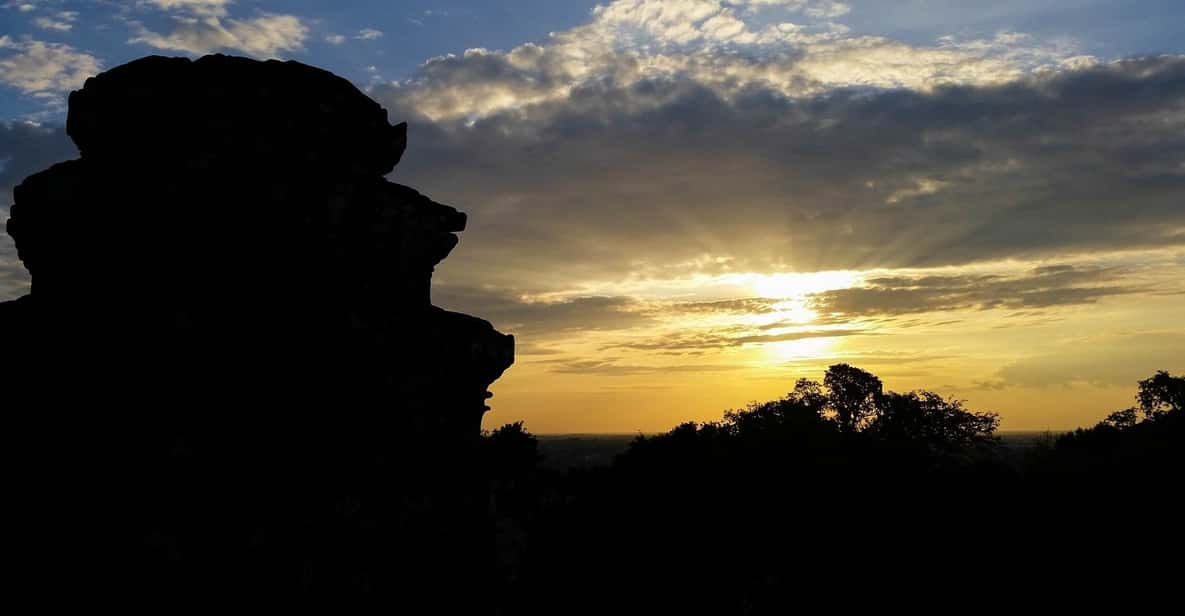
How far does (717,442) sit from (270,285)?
112 ft

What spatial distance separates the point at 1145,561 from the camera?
1192 inches

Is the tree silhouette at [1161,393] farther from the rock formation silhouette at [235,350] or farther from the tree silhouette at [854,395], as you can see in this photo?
the rock formation silhouette at [235,350]

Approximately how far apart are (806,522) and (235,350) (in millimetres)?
28378

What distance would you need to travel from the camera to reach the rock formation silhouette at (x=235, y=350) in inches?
686

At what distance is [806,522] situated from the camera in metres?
38.5

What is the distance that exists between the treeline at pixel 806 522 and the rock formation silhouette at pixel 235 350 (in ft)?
38.6

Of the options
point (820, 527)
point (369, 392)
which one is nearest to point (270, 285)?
point (369, 392)

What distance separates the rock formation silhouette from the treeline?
1176 cm

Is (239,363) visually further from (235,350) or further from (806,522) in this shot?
(806,522)

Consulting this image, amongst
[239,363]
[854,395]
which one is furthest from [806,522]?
[854,395]

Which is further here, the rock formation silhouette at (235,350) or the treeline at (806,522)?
the treeline at (806,522)

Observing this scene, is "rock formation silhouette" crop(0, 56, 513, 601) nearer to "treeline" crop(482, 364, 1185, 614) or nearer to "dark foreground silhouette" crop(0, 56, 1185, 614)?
"dark foreground silhouette" crop(0, 56, 1185, 614)

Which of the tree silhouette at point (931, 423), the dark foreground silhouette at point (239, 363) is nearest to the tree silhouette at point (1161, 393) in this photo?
the tree silhouette at point (931, 423)

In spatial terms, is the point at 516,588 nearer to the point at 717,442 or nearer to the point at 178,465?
the point at 717,442
